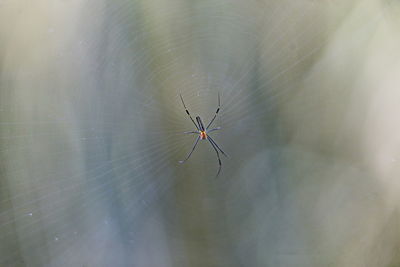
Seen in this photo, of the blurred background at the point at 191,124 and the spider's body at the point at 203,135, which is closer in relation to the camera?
the blurred background at the point at 191,124

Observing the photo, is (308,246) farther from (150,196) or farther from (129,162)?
(129,162)

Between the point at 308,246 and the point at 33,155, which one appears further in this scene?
the point at 308,246

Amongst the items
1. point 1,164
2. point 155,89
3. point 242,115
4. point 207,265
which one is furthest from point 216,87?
point 1,164

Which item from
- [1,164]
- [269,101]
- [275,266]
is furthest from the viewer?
[275,266]

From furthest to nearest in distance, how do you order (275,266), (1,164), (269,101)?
(275,266), (269,101), (1,164)

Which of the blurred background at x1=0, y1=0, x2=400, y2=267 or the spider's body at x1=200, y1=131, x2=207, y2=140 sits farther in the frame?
the spider's body at x1=200, y1=131, x2=207, y2=140

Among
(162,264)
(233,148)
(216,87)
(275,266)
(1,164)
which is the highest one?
(216,87)

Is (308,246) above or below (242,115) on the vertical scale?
below
